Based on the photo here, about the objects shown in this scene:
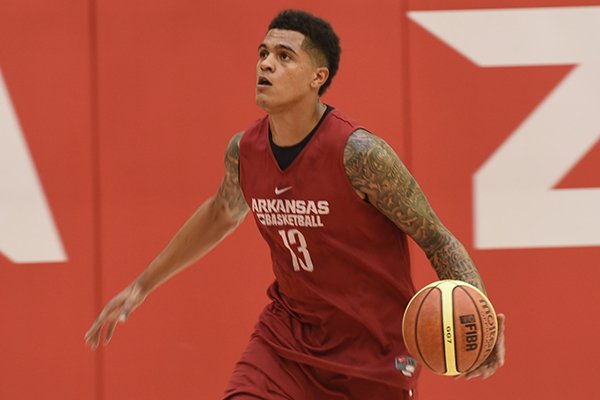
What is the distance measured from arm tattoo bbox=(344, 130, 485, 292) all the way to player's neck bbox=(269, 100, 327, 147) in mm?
230

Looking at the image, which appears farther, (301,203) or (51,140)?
(51,140)

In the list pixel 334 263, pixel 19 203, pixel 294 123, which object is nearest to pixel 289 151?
pixel 294 123

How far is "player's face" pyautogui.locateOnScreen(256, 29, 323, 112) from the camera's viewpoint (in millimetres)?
3969

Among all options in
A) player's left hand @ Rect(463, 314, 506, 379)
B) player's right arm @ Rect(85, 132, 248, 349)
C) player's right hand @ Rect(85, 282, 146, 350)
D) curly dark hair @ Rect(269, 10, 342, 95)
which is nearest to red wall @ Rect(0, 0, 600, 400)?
player's right arm @ Rect(85, 132, 248, 349)

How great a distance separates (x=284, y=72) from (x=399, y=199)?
66 centimetres

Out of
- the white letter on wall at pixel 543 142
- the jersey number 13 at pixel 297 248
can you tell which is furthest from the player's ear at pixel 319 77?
the white letter on wall at pixel 543 142

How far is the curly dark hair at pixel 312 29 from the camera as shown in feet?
13.3

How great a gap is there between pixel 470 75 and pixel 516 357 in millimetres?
1472

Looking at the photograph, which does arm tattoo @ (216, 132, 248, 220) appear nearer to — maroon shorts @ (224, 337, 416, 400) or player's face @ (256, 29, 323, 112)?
player's face @ (256, 29, 323, 112)

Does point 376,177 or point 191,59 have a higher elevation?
point 191,59

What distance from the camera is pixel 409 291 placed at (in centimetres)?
399

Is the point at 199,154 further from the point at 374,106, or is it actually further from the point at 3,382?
the point at 3,382

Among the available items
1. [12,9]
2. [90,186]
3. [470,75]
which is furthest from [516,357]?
[12,9]

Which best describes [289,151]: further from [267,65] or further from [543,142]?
[543,142]
